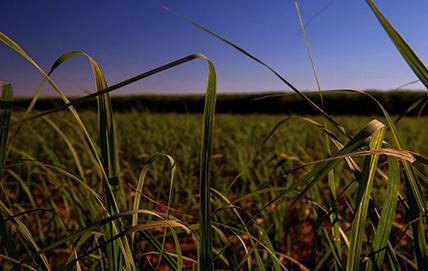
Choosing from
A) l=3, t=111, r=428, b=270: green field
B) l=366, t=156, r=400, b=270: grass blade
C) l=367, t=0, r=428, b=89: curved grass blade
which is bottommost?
l=3, t=111, r=428, b=270: green field

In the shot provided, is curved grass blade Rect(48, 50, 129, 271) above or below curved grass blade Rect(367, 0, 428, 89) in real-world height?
below

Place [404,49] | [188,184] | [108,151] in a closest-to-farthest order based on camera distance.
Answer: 1. [404,49]
2. [108,151]
3. [188,184]

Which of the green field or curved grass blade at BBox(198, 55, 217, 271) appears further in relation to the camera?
the green field

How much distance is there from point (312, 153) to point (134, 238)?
235 centimetres

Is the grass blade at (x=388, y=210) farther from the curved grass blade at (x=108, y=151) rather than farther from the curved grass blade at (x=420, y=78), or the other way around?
the curved grass blade at (x=108, y=151)

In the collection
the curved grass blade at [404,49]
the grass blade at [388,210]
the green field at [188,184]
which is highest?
the curved grass blade at [404,49]

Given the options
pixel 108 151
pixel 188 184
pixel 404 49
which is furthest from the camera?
pixel 188 184

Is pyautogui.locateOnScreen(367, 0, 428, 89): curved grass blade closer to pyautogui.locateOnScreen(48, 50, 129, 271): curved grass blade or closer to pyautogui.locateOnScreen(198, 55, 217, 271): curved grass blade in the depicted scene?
pyautogui.locateOnScreen(198, 55, 217, 271): curved grass blade

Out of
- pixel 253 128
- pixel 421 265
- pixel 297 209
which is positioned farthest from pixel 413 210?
pixel 253 128

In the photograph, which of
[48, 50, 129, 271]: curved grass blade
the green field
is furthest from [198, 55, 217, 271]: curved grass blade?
the green field

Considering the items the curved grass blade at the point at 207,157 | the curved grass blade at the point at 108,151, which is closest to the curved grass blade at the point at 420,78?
the curved grass blade at the point at 207,157

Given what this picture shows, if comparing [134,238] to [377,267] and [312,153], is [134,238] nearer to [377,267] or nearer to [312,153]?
[377,267]

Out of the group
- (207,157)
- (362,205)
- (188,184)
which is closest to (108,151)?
(207,157)

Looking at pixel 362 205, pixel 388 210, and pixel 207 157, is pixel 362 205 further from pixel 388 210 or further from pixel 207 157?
pixel 207 157
